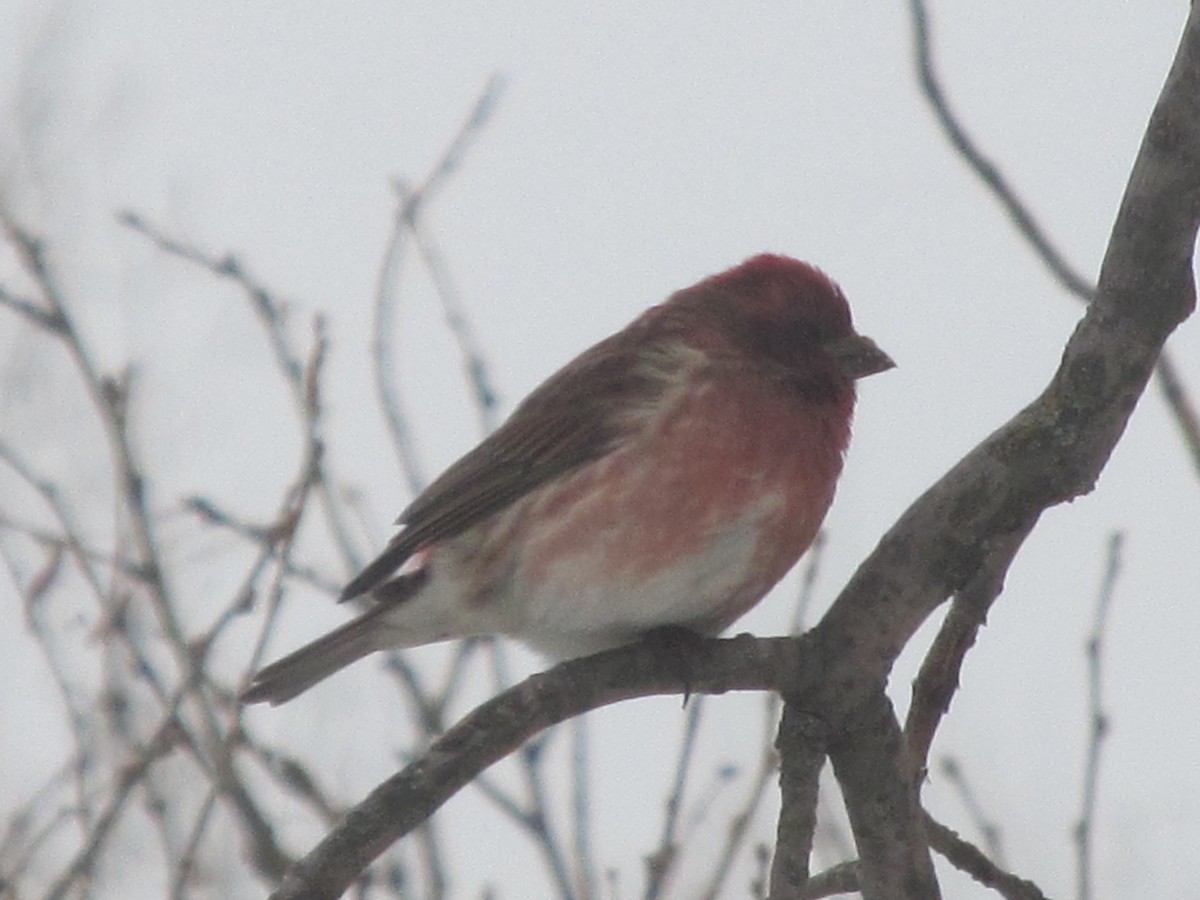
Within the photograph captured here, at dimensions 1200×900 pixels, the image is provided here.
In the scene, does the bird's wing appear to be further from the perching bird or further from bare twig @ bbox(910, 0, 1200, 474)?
bare twig @ bbox(910, 0, 1200, 474)

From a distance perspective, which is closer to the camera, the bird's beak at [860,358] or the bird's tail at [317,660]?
the bird's tail at [317,660]

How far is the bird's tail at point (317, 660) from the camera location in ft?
18.3

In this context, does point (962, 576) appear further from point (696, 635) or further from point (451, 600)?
point (451, 600)

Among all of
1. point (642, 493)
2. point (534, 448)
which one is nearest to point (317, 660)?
point (534, 448)

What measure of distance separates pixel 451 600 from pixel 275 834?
918mm

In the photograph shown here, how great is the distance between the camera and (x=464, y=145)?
18.9ft

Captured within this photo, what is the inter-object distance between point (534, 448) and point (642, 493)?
60 cm

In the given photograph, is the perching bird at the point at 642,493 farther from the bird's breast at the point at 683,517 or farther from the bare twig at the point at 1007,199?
the bare twig at the point at 1007,199

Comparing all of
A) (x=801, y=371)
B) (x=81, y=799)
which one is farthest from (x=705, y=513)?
(x=81, y=799)

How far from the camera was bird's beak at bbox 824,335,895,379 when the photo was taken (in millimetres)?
5887

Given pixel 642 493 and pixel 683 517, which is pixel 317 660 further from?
pixel 683 517

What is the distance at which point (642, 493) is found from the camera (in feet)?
17.6

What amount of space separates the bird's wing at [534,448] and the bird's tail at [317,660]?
0.95ft

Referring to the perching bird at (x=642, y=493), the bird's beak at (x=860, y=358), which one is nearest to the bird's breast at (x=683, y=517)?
the perching bird at (x=642, y=493)
